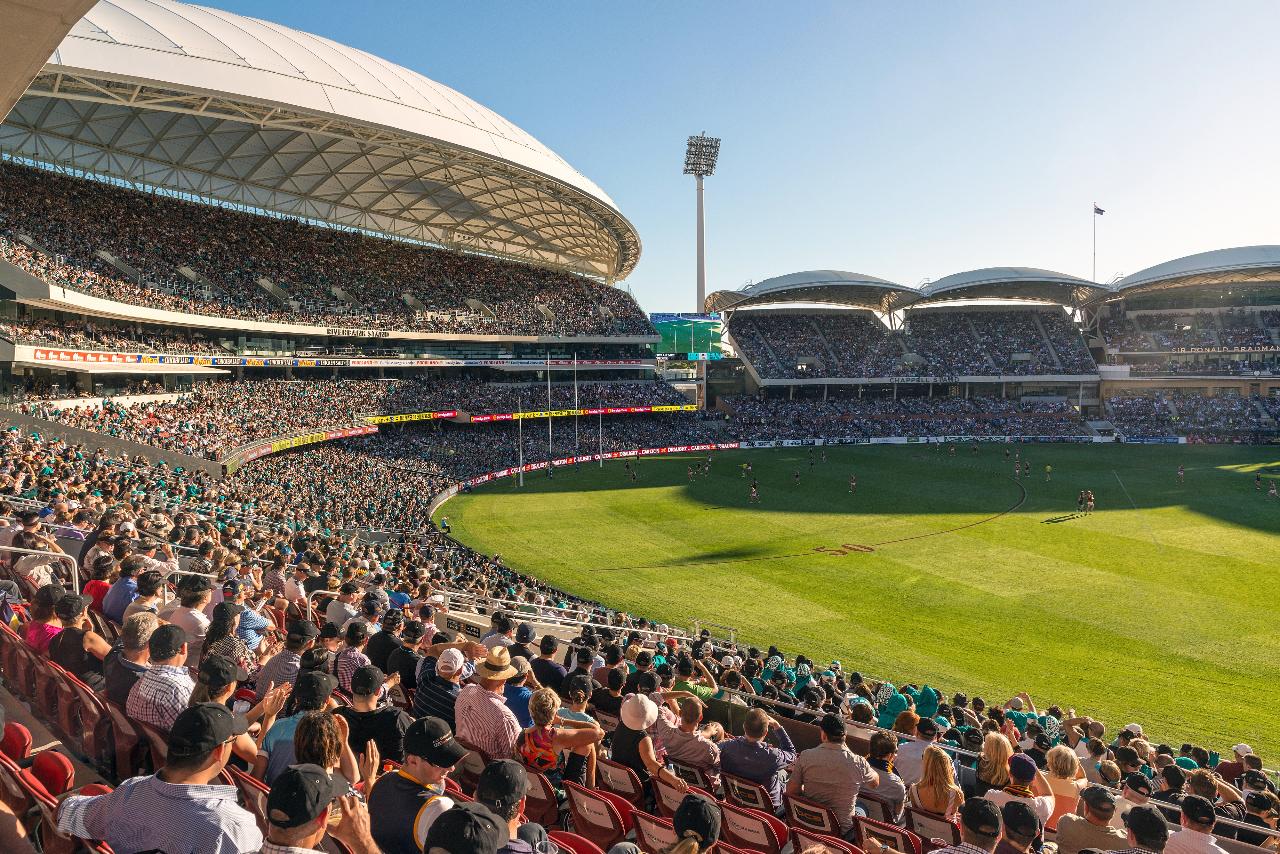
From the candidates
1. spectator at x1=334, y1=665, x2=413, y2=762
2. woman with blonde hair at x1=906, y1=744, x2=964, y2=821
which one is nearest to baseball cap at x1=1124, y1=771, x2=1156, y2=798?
woman with blonde hair at x1=906, y1=744, x2=964, y2=821

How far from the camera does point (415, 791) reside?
406 centimetres

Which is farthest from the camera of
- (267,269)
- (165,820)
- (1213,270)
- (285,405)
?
(1213,270)

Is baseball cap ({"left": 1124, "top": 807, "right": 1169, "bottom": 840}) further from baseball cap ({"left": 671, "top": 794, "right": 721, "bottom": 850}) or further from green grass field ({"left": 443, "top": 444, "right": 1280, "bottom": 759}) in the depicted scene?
green grass field ({"left": 443, "top": 444, "right": 1280, "bottom": 759})

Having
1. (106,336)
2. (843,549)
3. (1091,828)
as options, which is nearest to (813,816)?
(1091,828)

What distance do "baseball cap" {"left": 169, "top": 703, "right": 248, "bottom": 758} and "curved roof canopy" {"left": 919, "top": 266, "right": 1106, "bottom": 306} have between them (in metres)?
83.3

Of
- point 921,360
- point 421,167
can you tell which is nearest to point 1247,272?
point 921,360

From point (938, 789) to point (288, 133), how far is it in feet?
171

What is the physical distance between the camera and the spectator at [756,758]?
6246mm

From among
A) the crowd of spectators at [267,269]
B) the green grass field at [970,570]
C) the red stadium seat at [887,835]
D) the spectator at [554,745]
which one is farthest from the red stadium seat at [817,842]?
the crowd of spectators at [267,269]

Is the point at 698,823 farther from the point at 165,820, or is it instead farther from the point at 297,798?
the point at 165,820

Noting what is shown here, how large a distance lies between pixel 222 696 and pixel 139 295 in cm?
4291

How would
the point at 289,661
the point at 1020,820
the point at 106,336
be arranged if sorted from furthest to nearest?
the point at 106,336
the point at 289,661
the point at 1020,820

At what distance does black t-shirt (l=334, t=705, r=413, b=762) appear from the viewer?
4.98 metres

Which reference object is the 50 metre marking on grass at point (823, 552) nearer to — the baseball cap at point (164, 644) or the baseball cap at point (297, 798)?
the baseball cap at point (164, 644)
